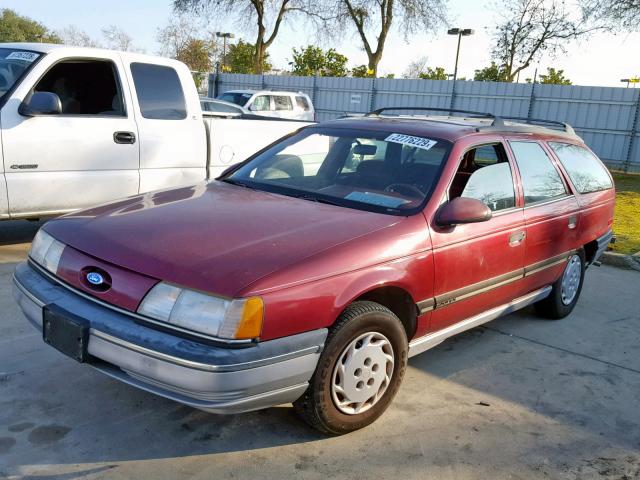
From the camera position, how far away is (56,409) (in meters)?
3.09

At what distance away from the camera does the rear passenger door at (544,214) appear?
13.7ft

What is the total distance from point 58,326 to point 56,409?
59 cm

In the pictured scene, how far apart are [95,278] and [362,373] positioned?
135 cm

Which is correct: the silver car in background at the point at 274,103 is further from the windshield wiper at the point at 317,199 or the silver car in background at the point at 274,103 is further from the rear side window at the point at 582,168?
the windshield wiper at the point at 317,199

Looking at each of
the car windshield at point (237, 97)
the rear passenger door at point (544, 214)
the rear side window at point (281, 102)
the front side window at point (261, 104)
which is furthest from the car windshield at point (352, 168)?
the rear side window at point (281, 102)

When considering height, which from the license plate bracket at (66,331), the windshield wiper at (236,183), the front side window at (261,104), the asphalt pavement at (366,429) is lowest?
the asphalt pavement at (366,429)

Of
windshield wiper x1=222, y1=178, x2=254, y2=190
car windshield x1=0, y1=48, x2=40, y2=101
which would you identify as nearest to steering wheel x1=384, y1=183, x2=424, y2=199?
windshield wiper x1=222, y1=178, x2=254, y2=190

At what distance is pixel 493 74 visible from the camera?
30047 millimetres

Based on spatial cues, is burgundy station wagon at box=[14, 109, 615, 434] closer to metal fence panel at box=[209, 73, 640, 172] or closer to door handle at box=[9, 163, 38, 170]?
door handle at box=[9, 163, 38, 170]

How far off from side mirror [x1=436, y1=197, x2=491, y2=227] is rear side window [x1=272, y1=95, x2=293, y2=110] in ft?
45.6

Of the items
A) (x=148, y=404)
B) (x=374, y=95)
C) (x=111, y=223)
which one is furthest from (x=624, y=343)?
(x=374, y=95)

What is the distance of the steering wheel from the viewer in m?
3.52

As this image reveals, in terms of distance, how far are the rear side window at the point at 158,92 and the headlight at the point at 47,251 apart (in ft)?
9.58

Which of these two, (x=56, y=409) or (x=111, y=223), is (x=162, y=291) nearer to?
(x=111, y=223)
